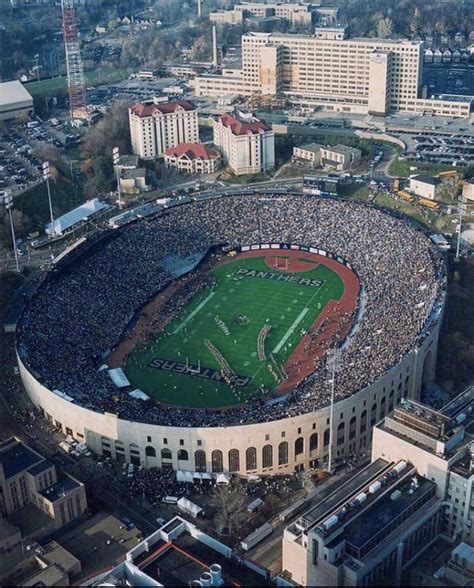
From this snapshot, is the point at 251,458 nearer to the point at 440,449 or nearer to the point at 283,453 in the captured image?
the point at 283,453

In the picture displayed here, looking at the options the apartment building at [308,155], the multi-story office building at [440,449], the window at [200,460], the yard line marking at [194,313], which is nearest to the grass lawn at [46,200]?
the yard line marking at [194,313]

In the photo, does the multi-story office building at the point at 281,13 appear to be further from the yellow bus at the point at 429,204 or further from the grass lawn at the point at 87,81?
the yellow bus at the point at 429,204

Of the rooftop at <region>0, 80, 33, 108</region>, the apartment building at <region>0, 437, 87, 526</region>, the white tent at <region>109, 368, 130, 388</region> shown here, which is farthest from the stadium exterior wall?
the rooftop at <region>0, 80, 33, 108</region>

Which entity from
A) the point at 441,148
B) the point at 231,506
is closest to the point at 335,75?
the point at 441,148

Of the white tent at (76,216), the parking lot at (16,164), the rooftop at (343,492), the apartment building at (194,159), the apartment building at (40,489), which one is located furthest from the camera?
the apartment building at (194,159)

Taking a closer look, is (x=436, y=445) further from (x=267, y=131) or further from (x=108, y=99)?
(x=108, y=99)

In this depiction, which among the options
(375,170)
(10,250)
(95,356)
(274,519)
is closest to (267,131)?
(375,170)

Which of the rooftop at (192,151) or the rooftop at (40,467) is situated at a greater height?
the rooftop at (192,151)
